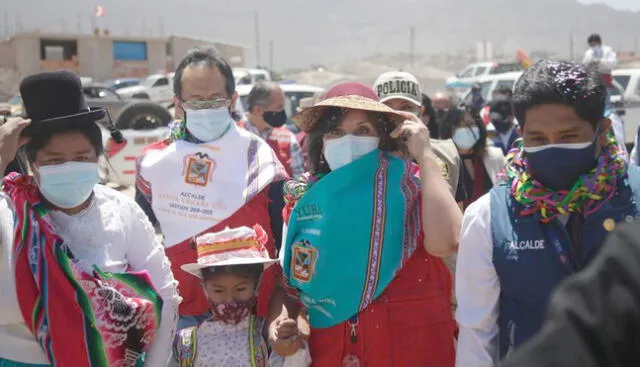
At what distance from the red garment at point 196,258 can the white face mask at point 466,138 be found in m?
2.10

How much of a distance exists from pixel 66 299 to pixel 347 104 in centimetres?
120

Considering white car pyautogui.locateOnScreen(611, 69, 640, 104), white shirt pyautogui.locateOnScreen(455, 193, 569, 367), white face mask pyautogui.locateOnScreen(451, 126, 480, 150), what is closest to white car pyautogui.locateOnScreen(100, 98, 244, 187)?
white face mask pyautogui.locateOnScreen(451, 126, 480, 150)

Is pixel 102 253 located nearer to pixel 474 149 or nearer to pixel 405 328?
pixel 405 328

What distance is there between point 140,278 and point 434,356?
3.52ft

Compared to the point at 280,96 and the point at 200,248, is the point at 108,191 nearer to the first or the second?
the point at 200,248

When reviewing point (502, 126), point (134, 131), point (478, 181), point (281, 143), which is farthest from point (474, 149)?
point (134, 131)

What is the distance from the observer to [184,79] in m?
3.45

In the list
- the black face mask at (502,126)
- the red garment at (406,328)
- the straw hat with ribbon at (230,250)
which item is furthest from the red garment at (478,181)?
the black face mask at (502,126)

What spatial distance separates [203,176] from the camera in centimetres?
332

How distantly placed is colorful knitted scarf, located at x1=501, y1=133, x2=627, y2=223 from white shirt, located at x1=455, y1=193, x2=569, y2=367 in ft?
0.22

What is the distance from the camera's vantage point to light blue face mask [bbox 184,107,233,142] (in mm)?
3404

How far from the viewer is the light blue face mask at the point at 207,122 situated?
134 inches

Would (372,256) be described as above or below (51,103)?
below

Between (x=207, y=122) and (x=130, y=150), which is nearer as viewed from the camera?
(x=207, y=122)
